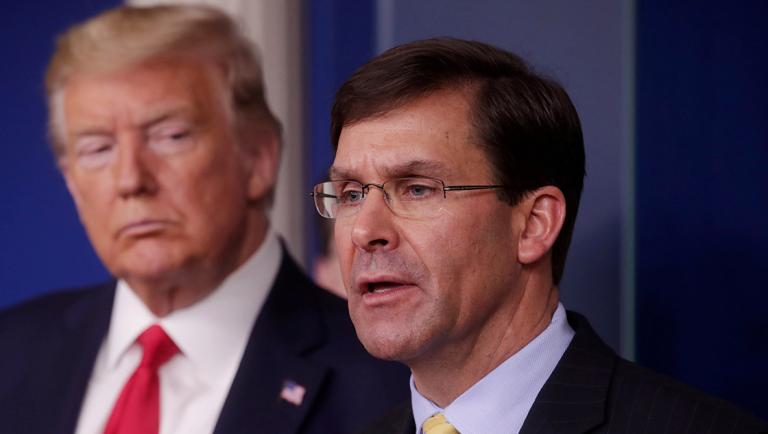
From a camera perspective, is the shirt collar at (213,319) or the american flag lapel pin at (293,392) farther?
the shirt collar at (213,319)

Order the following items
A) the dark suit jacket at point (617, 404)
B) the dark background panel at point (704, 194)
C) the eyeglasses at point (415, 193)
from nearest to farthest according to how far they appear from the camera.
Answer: the dark suit jacket at point (617, 404)
the eyeglasses at point (415, 193)
the dark background panel at point (704, 194)

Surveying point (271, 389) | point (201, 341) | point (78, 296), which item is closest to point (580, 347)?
point (271, 389)

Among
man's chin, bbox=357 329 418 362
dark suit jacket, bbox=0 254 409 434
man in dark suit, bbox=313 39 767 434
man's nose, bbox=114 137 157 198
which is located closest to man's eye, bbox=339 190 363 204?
man in dark suit, bbox=313 39 767 434

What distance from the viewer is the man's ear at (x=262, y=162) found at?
9.36ft

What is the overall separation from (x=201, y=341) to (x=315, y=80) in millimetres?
1002

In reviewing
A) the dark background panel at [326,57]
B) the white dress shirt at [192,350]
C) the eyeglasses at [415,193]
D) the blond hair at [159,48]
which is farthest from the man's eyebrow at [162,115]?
the eyeglasses at [415,193]

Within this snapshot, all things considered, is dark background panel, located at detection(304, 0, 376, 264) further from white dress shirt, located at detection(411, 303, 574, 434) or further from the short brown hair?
white dress shirt, located at detection(411, 303, 574, 434)

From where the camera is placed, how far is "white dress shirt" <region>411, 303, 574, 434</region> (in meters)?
2.09

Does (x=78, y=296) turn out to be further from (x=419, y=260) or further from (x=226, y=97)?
(x=419, y=260)

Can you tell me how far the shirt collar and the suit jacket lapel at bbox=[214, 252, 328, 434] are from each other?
4 cm

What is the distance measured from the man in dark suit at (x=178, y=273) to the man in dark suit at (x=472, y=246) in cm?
49

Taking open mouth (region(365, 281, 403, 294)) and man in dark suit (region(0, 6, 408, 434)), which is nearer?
open mouth (region(365, 281, 403, 294))

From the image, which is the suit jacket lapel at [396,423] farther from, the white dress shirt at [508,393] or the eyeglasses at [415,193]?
the eyeglasses at [415,193]

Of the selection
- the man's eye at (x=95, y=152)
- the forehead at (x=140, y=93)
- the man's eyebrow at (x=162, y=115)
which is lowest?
the man's eye at (x=95, y=152)
